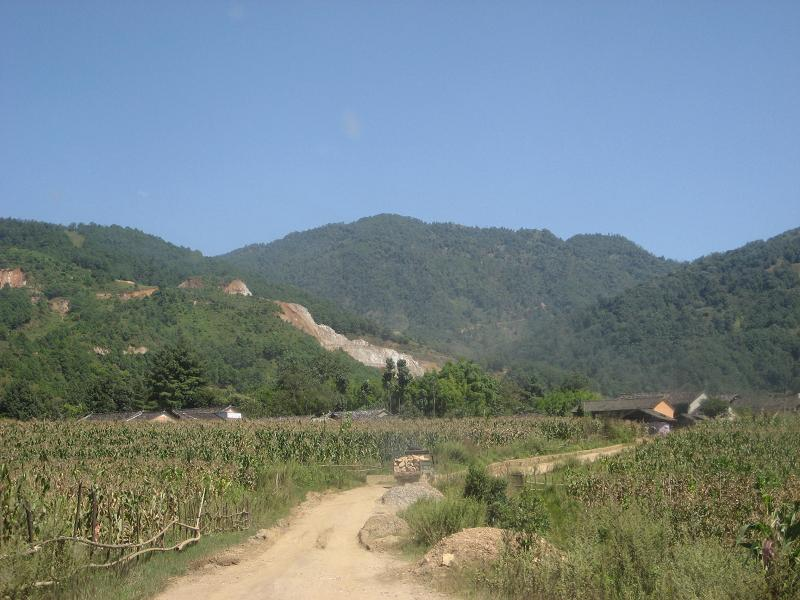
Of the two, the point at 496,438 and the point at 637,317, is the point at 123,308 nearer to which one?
the point at 496,438

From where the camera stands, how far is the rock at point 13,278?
368ft

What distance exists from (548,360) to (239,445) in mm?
137775

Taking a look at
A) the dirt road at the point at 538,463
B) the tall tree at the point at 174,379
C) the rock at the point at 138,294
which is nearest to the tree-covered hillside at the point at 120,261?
the rock at the point at 138,294

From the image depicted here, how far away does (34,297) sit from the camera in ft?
352

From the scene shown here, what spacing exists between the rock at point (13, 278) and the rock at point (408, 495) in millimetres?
106720

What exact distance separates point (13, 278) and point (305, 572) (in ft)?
380

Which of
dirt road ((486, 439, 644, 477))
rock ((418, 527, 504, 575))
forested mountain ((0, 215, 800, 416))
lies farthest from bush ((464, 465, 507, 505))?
forested mountain ((0, 215, 800, 416))

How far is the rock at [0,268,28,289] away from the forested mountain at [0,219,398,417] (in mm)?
212

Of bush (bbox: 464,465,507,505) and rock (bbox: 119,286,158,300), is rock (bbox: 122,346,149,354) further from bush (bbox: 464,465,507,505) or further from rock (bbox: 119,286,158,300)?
bush (bbox: 464,465,507,505)

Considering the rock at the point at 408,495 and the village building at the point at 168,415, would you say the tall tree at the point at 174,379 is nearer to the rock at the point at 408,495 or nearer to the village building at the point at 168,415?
the village building at the point at 168,415

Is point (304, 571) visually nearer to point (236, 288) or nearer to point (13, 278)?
point (13, 278)

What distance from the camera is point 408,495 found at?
21.6 meters

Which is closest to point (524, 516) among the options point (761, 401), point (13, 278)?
point (761, 401)

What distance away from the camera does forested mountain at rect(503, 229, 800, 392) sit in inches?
3487
